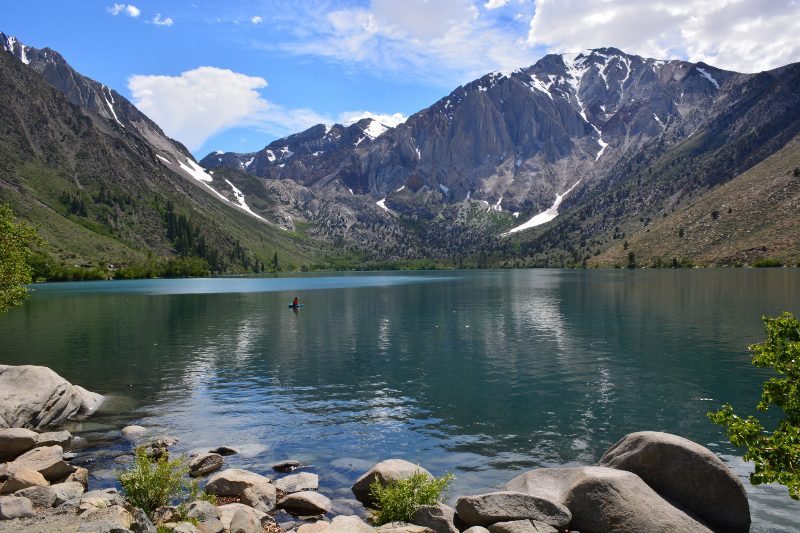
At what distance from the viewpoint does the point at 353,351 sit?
7000cm

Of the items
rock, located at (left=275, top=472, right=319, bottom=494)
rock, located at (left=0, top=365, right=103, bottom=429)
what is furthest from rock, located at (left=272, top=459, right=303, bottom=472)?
rock, located at (left=0, top=365, right=103, bottom=429)

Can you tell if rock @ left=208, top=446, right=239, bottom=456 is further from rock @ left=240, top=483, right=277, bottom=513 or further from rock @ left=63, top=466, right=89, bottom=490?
rock @ left=240, top=483, right=277, bottom=513

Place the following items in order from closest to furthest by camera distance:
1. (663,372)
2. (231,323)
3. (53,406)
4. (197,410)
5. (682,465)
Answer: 1. (682,465)
2. (53,406)
3. (197,410)
4. (663,372)
5. (231,323)

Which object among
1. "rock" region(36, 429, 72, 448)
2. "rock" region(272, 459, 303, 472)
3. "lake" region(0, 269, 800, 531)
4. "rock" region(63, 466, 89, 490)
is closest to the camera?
"rock" region(63, 466, 89, 490)

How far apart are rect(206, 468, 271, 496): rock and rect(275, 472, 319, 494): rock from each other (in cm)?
77

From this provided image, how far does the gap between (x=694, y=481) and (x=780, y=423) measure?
875 cm

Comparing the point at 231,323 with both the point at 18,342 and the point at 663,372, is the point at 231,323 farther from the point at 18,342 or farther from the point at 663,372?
the point at 663,372

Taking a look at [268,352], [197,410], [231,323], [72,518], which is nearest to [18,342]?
[231,323]

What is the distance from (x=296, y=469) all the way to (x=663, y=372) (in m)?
39.6

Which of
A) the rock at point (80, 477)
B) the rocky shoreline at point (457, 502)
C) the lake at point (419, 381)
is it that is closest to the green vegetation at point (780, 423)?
the rocky shoreline at point (457, 502)

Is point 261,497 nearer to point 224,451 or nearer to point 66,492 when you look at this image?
point 66,492

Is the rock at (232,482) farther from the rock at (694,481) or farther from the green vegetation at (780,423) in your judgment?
the green vegetation at (780,423)

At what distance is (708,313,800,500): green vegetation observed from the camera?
14078 mm

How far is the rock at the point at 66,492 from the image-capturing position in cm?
2150
